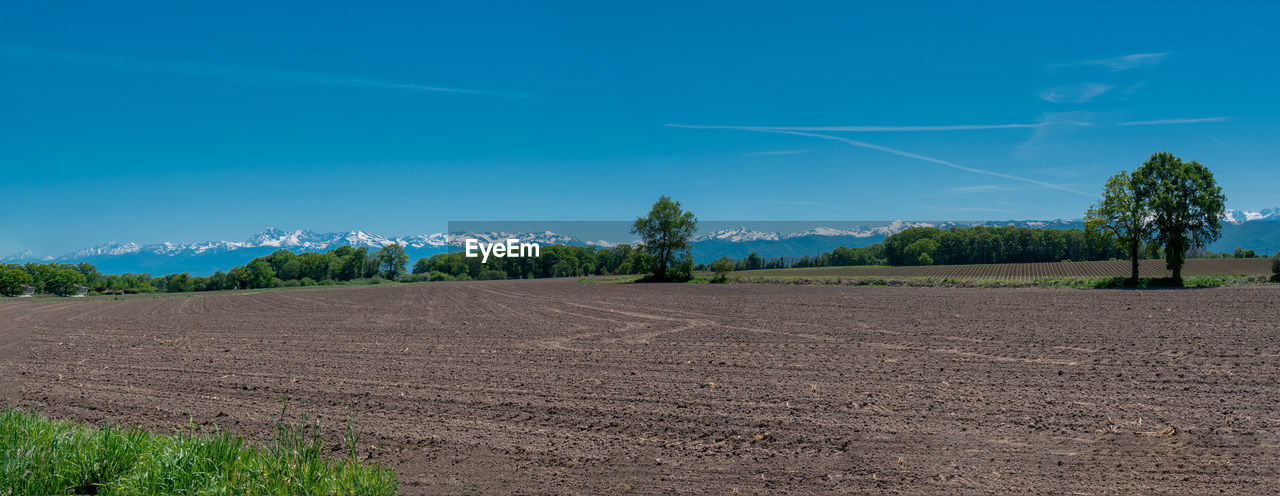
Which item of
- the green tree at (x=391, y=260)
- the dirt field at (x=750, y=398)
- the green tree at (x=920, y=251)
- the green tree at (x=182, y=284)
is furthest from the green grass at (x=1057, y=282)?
the green tree at (x=182, y=284)

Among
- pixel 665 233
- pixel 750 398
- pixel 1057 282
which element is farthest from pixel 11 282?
pixel 1057 282

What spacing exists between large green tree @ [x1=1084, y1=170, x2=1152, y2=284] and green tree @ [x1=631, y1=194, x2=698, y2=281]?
121ft

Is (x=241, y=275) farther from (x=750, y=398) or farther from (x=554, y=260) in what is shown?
(x=750, y=398)

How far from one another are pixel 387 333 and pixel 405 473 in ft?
51.1

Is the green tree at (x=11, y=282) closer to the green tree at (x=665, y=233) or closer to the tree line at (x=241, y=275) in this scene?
the tree line at (x=241, y=275)

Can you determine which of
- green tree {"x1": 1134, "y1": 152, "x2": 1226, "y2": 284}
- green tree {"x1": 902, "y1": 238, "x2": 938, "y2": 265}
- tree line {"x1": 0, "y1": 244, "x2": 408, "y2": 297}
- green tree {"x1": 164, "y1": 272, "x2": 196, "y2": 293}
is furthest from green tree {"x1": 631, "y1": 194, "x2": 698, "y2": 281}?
green tree {"x1": 164, "y1": 272, "x2": 196, "y2": 293}

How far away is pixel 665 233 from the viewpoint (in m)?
69.0

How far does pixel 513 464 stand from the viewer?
711 centimetres

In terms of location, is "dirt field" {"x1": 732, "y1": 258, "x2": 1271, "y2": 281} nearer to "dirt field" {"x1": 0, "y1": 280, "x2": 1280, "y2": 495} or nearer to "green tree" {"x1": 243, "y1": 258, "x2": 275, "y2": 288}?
"dirt field" {"x1": 0, "y1": 280, "x2": 1280, "y2": 495}

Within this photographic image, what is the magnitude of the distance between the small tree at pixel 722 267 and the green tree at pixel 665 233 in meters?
4.19

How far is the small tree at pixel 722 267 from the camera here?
2542 inches

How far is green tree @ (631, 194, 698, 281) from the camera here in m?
68.7

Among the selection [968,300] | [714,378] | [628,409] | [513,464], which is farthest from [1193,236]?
[513,464]

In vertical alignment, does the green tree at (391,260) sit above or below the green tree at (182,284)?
above
